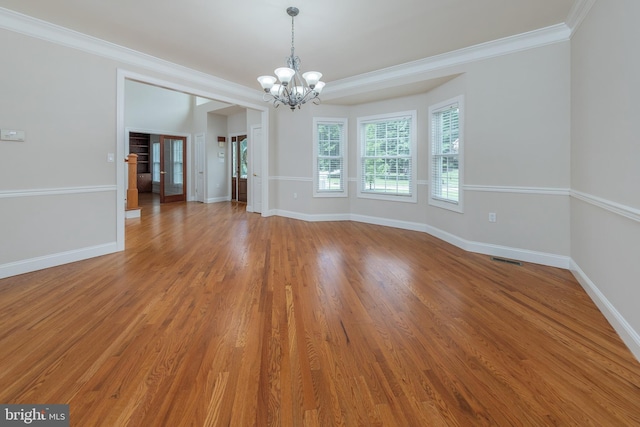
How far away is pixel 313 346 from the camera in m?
1.89

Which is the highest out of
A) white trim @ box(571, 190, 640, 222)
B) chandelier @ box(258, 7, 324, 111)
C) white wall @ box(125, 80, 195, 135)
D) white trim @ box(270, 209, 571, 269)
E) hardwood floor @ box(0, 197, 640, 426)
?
white wall @ box(125, 80, 195, 135)

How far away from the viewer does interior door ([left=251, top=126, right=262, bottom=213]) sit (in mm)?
7473

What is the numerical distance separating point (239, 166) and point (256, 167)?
2.12 metres

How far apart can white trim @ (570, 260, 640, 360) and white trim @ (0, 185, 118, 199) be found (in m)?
5.22

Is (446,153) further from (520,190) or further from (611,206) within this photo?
(611,206)

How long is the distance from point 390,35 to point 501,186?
92.0 inches

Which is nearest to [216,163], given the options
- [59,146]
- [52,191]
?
[59,146]

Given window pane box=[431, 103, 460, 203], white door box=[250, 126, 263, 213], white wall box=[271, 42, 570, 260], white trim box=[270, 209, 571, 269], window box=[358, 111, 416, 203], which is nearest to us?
white wall box=[271, 42, 570, 260]

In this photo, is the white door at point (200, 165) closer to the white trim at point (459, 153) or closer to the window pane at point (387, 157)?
the window pane at point (387, 157)

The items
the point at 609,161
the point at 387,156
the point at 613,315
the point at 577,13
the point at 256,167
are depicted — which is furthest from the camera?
the point at 256,167

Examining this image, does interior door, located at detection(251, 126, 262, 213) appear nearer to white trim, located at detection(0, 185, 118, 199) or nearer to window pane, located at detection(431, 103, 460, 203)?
white trim, located at detection(0, 185, 118, 199)

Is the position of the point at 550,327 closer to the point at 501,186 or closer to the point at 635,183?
the point at 635,183

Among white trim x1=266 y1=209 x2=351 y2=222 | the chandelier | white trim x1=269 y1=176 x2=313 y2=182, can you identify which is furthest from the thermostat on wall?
white trim x1=266 y1=209 x2=351 y2=222

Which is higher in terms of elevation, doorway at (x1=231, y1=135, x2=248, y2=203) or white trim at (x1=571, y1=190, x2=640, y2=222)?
doorway at (x1=231, y1=135, x2=248, y2=203)
